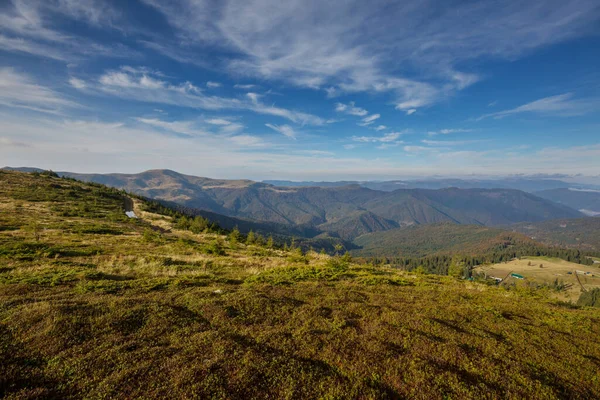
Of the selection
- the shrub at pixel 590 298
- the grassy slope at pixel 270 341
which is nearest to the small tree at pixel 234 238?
the grassy slope at pixel 270 341

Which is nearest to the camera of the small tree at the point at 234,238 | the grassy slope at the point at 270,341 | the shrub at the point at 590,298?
the grassy slope at the point at 270,341

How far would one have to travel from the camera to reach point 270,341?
1038cm

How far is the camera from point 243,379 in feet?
25.9

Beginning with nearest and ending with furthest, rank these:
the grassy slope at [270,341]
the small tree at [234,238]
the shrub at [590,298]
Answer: the grassy slope at [270,341] → the small tree at [234,238] → the shrub at [590,298]

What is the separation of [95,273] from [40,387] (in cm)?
1344

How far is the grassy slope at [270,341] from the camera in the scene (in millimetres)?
7742

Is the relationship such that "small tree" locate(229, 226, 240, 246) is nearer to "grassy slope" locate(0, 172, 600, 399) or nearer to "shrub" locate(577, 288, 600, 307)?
"grassy slope" locate(0, 172, 600, 399)

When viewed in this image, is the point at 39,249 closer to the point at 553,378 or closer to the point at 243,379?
the point at 243,379

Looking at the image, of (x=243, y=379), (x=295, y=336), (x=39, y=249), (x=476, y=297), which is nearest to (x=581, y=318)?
(x=476, y=297)

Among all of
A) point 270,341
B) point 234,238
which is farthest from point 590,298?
point 270,341

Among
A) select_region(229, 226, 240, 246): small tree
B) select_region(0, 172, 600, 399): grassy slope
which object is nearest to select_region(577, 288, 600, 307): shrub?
select_region(0, 172, 600, 399): grassy slope

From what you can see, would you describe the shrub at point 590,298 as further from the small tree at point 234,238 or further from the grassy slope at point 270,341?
the small tree at point 234,238

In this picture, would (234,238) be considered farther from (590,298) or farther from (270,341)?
(590,298)

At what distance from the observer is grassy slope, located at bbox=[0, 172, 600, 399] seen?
7742mm
